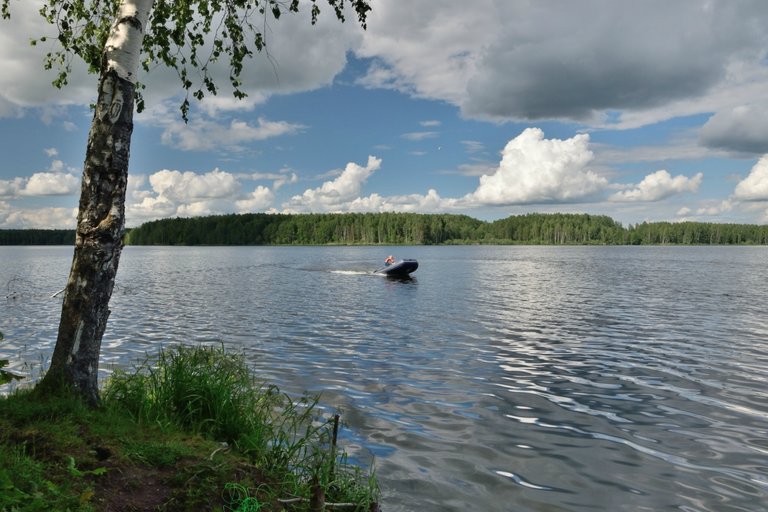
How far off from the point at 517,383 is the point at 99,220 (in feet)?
31.9

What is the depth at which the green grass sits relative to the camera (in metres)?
4.71

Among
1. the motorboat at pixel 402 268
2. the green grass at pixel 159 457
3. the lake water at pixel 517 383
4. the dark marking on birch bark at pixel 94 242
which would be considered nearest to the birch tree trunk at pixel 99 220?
the dark marking on birch bark at pixel 94 242

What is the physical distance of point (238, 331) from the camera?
798 inches

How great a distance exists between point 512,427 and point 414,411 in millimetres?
1960

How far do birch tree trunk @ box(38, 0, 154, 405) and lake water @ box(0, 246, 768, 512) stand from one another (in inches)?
167

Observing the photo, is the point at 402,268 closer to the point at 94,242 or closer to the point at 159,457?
the point at 94,242

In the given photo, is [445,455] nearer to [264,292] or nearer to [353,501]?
[353,501]

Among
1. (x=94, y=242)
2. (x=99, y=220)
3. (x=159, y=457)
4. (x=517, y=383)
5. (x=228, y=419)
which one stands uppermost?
(x=99, y=220)

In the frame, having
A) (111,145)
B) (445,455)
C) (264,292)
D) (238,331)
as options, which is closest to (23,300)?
(264,292)

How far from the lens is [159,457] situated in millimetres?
5621

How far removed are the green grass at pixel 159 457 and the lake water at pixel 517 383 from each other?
4.84ft

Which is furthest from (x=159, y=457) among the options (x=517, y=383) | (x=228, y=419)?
(x=517, y=383)

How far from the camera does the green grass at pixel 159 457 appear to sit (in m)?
4.71

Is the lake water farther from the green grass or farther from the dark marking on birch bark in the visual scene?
the dark marking on birch bark
